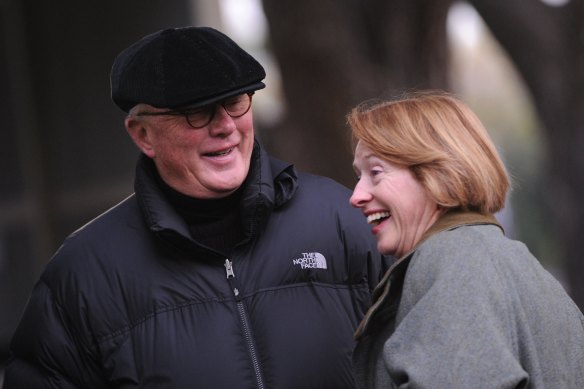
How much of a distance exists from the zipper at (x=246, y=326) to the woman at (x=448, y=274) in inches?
13.6

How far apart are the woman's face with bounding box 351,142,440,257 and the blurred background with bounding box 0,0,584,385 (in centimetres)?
409

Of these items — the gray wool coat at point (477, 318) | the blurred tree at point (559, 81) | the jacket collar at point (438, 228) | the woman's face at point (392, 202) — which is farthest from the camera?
the blurred tree at point (559, 81)

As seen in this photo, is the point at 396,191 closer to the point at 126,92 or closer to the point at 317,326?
the point at 317,326

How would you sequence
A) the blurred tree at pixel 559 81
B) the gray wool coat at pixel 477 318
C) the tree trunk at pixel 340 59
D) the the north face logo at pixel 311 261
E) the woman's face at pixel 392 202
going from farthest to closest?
the blurred tree at pixel 559 81
the tree trunk at pixel 340 59
the the north face logo at pixel 311 261
the woman's face at pixel 392 202
the gray wool coat at pixel 477 318

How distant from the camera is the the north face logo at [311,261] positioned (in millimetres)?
3111

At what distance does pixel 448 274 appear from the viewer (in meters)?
2.39

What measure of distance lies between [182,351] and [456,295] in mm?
910

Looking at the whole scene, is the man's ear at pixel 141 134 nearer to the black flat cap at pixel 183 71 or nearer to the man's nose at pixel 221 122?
the black flat cap at pixel 183 71

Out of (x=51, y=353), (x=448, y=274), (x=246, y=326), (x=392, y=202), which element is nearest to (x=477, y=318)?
(x=448, y=274)

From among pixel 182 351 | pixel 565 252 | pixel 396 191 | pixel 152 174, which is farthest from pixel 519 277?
pixel 565 252

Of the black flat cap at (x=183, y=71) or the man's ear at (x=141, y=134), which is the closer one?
the black flat cap at (x=183, y=71)

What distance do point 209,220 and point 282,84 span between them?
4.30m

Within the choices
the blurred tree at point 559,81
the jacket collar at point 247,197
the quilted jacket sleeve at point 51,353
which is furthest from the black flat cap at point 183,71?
the blurred tree at point 559,81

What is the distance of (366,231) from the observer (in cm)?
327
